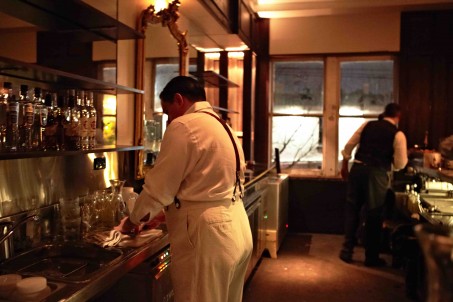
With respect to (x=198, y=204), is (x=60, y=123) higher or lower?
higher

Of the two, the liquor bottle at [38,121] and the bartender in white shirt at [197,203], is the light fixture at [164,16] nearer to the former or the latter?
the liquor bottle at [38,121]

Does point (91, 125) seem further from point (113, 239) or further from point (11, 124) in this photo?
point (113, 239)

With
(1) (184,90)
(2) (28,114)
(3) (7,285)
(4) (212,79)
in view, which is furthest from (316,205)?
(3) (7,285)

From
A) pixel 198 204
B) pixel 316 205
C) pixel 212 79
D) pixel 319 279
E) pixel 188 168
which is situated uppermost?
pixel 212 79

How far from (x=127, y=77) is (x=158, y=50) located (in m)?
0.46

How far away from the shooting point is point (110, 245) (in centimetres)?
181

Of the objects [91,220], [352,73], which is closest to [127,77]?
[91,220]

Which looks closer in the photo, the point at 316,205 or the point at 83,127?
the point at 83,127

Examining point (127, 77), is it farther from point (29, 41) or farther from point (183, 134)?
point (183, 134)

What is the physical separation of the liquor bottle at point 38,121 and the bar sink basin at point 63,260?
0.44m

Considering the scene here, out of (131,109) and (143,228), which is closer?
(143,228)

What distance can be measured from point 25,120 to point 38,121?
10 cm

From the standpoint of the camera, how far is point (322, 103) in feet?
17.9

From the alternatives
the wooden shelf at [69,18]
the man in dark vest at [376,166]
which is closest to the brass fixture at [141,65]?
the wooden shelf at [69,18]
